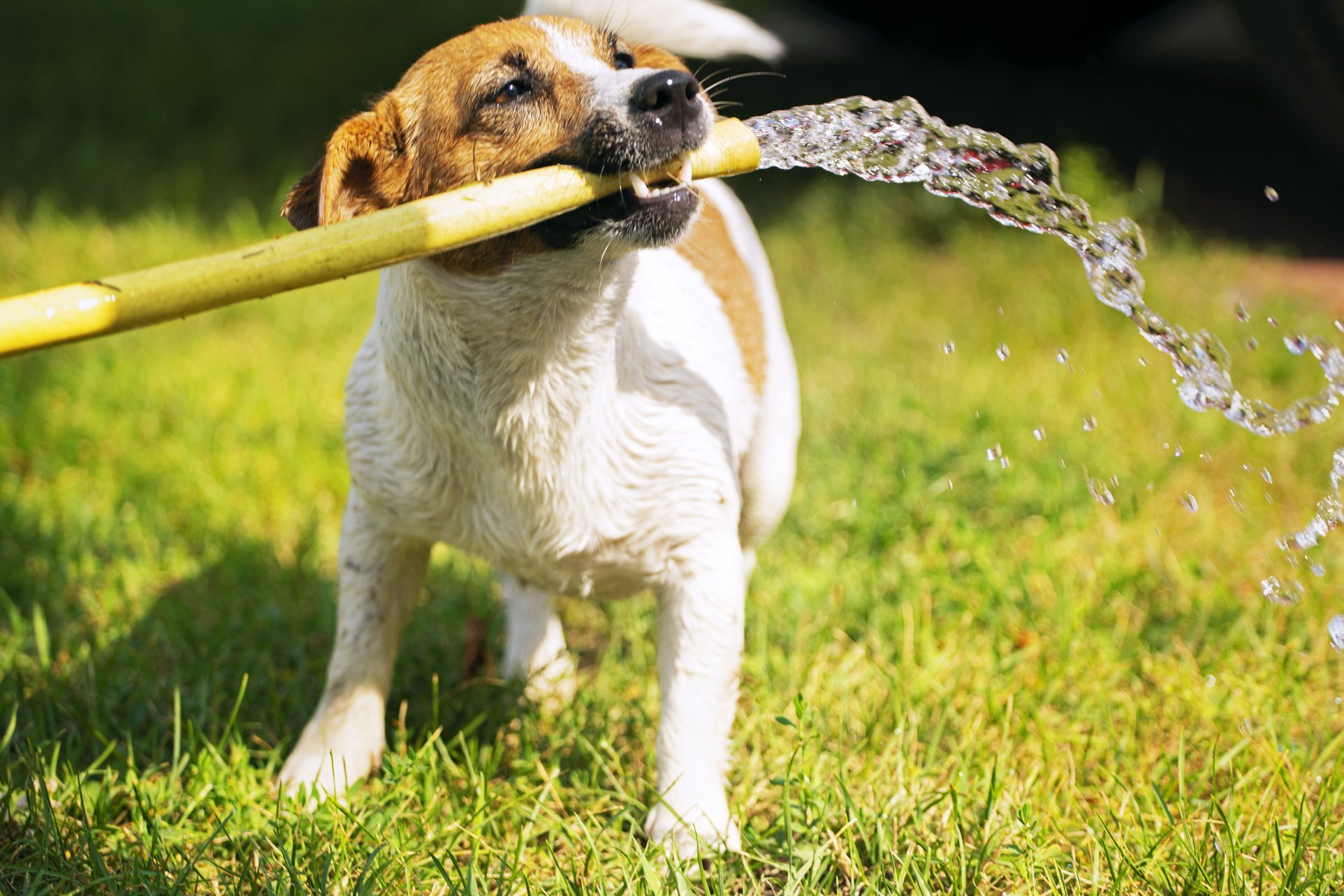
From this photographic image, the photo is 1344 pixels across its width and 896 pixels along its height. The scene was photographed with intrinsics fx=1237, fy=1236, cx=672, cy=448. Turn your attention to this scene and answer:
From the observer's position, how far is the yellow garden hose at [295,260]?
163 centimetres

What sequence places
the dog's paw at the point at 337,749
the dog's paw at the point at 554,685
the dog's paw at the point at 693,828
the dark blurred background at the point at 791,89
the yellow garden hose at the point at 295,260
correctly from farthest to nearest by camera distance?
1. the dark blurred background at the point at 791,89
2. the dog's paw at the point at 554,685
3. the dog's paw at the point at 337,749
4. the dog's paw at the point at 693,828
5. the yellow garden hose at the point at 295,260

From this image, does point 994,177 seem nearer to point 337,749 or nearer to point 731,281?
point 731,281

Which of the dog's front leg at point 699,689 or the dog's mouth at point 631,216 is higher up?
the dog's mouth at point 631,216

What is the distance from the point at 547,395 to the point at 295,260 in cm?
67

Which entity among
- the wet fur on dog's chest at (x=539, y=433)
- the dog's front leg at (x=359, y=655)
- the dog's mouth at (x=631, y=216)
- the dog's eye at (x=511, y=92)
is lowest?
the dog's front leg at (x=359, y=655)

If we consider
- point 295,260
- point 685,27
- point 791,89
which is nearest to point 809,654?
point 685,27

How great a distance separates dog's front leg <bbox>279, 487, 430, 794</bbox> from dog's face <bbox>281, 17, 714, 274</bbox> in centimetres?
67

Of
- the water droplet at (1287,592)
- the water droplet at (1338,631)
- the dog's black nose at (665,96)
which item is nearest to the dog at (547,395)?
the dog's black nose at (665,96)

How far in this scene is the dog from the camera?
217 centimetres

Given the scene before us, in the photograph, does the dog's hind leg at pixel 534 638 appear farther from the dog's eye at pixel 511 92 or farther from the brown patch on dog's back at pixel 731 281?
the dog's eye at pixel 511 92

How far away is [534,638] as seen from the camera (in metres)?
3.02

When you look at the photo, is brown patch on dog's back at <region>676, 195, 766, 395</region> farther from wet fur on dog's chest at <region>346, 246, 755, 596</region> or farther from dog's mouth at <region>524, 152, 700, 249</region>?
dog's mouth at <region>524, 152, 700, 249</region>

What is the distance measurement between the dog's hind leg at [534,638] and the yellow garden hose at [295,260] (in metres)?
1.18

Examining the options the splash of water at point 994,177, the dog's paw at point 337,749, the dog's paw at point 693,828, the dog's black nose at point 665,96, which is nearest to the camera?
the dog's black nose at point 665,96
